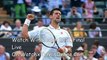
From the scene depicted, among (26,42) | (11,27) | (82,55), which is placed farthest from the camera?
(11,27)

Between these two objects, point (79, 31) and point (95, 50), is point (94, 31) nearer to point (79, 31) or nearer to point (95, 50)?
point (79, 31)

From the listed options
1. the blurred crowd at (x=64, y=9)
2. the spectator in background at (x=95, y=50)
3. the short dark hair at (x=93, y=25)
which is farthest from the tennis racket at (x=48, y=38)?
the blurred crowd at (x=64, y=9)

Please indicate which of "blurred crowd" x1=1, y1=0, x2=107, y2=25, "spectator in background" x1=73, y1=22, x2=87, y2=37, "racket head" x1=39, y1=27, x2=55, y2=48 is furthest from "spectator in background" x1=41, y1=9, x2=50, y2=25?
"racket head" x1=39, y1=27, x2=55, y2=48

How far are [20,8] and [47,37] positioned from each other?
375 inches

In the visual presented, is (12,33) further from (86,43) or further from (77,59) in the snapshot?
(77,59)

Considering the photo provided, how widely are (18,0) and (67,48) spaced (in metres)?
9.83

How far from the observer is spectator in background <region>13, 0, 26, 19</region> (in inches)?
677

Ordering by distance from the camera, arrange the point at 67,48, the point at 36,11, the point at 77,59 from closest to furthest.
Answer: the point at 67,48, the point at 77,59, the point at 36,11

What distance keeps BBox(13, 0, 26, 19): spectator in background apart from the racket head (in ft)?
29.4

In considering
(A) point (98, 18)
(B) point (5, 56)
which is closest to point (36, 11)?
(A) point (98, 18)

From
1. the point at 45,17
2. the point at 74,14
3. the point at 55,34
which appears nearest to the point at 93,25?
the point at 74,14

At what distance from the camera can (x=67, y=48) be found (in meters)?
8.19

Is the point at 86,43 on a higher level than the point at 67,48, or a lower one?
lower

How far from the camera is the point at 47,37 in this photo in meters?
8.09
